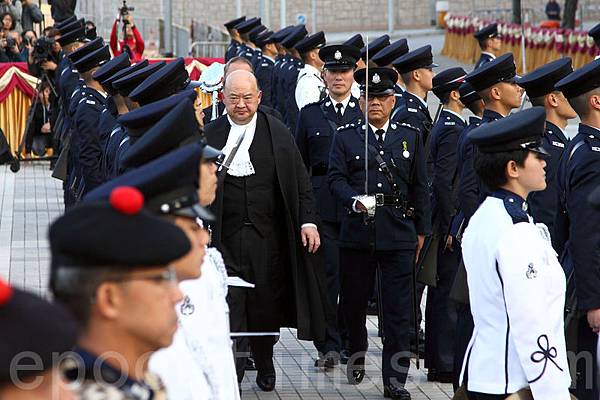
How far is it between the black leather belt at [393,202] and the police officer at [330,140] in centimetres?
67

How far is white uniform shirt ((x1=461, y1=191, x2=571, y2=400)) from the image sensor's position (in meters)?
5.26

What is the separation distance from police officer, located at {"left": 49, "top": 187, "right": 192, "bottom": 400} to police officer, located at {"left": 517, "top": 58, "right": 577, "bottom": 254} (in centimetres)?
447

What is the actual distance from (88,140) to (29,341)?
8.52 metres

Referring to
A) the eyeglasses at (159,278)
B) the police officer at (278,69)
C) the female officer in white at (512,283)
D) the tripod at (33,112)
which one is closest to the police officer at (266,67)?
the police officer at (278,69)

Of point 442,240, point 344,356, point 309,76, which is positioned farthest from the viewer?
point 309,76

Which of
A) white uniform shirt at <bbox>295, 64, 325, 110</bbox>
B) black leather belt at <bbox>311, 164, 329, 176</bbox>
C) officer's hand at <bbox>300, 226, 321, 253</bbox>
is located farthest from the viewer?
white uniform shirt at <bbox>295, 64, 325, 110</bbox>

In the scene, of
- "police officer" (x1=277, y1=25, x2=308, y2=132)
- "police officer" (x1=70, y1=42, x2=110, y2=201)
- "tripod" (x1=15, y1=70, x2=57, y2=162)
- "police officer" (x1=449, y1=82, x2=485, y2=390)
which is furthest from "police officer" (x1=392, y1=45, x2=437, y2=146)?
"tripod" (x1=15, y1=70, x2=57, y2=162)

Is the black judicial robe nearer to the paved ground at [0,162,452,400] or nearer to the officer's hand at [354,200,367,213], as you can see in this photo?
the officer's hand at [354,200,367,213]

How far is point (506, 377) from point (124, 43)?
63.0 ft

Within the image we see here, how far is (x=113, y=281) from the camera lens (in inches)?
129

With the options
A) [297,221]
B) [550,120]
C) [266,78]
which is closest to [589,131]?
[550,120]

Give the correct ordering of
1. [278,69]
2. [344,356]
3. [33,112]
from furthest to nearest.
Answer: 1. [33,112]
2. [278,69]
3. [344,356]

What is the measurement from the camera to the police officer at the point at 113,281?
3.26 m

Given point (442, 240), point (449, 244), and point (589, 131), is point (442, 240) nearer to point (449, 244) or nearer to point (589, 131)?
point (449, 244)
